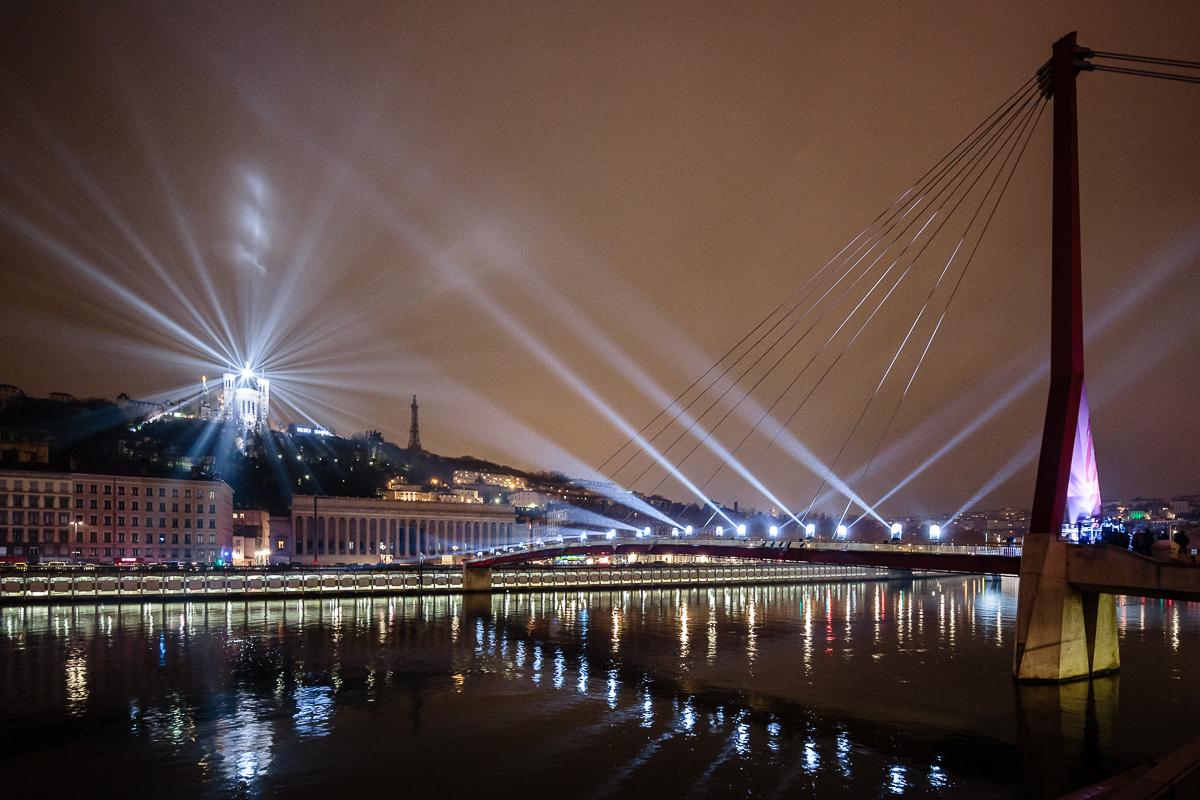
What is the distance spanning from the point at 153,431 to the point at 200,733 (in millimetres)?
129302

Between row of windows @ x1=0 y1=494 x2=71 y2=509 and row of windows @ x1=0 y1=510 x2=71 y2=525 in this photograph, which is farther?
row of windows @ x1=0 y1=494 x2=71 y2=509

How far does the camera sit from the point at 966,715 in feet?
88.4

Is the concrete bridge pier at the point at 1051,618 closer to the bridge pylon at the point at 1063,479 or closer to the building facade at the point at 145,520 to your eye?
the bridge pylon at the point at 1063,479

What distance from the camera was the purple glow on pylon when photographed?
97.8 ft

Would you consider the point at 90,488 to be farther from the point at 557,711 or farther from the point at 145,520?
the point at 557,711

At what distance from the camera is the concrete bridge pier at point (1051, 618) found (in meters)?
28.7

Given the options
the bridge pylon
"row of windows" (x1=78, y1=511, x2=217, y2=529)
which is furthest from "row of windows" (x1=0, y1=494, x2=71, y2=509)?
the bridge pylon

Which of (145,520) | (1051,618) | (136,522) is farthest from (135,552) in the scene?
(1051,618)

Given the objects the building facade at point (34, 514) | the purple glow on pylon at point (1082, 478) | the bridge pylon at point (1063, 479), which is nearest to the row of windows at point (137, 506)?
the building facade at point (34, 514)

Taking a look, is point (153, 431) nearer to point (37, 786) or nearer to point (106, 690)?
point (106, 690)

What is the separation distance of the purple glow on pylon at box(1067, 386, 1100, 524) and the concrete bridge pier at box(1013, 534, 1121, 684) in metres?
1.88

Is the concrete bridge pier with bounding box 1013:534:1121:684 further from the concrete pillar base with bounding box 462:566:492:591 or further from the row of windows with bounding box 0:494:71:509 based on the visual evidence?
the row of windows with bounding box 0:494:71:509

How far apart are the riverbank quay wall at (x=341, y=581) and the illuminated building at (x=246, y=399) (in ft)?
383

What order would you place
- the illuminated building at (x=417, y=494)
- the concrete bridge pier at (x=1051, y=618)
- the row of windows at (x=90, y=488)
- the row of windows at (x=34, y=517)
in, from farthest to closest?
the illuminated building at (x=417, y=494)
the row of windows at (x=90, y=488)
the row of windows at (x=34, y=517)
the concrete bridge pier at (x=1051, y=618)
